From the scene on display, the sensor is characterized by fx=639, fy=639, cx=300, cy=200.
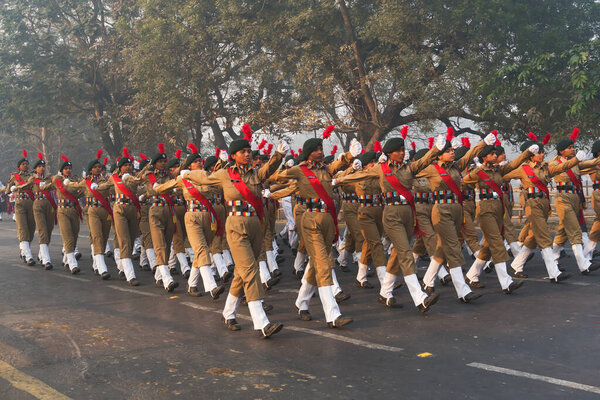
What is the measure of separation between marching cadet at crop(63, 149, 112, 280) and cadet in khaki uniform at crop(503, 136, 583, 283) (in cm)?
698

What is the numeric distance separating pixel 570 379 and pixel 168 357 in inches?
142

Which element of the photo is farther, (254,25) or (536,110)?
(254,25)

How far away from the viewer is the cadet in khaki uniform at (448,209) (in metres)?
8.27

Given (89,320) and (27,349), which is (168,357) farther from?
(89,320)

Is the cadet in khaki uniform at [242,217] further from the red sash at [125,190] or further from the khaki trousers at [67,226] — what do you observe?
the khaki trousers at [67,226]

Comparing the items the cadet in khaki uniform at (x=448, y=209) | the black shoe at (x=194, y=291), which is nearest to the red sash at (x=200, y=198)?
the black shoe at (x=194, y=291)

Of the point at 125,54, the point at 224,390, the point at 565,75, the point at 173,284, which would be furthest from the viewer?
the point at 125,54

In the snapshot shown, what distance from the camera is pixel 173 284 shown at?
9695 millimetres

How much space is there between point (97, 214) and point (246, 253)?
5.45 m

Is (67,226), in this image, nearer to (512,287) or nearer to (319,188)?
(319,188)

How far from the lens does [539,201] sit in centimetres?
994

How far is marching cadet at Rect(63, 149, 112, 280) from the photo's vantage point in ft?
37.9

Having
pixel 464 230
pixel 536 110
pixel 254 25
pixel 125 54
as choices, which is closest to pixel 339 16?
pixel 254 25

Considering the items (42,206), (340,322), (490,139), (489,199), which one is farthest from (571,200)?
(42,206)
